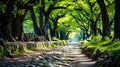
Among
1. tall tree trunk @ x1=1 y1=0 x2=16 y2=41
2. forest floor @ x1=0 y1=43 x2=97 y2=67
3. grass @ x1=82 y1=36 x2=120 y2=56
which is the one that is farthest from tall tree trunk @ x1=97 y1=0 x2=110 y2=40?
tall tree trunk @ x1=1 y1=0 x2=16 y2=41

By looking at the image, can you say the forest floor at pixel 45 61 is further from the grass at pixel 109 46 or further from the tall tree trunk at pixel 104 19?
the tall tree trunk at pixel 104 19

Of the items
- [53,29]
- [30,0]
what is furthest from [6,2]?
[53,29]

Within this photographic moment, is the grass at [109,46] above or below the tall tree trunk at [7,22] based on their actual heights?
below

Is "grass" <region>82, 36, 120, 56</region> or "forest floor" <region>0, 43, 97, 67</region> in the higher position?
"grass" <region>82, 36, 120, 56</region>

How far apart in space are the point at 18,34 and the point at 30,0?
372cm

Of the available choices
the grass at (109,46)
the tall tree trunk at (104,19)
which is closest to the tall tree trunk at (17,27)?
the tall tree trunk at (104,19)

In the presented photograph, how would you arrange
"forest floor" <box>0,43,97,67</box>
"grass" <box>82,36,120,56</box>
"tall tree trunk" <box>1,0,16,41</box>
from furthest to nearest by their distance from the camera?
"tall tree trunk" <box>1,0,16,41</box>
"forest floor" <box>0,43,97,67</box>
"grass" <box>82,36,120,56</box>

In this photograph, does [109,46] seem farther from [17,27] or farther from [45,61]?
[17,27]

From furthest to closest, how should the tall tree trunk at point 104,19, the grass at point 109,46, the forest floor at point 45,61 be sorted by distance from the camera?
the tall tree trunk at point 104,19, the forest floor at point 45,61, the grass at point 109,46

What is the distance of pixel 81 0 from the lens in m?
40.4

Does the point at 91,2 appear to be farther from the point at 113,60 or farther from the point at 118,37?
the point at 113,60

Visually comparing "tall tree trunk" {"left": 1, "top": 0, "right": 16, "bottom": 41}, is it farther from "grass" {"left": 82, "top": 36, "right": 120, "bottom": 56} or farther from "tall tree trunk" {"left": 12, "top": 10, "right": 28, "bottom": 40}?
"grass" {"left": 82, "top": 36, "right": 120, "bottom": 56}

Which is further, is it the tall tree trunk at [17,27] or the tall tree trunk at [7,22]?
the tall tree trunk at [17,27]

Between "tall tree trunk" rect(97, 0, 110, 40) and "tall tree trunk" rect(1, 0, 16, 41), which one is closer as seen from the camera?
"tall tree trunk" rect(1, 0, 16, 41)
